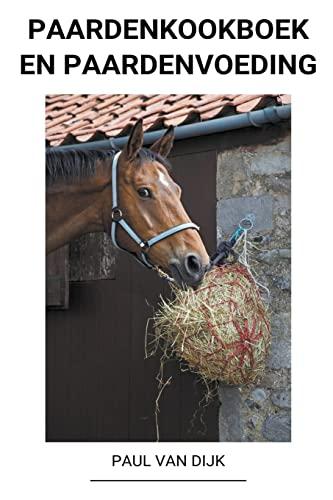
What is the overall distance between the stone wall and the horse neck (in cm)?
67

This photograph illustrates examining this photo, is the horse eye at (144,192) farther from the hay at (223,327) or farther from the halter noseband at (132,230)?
the hay at (223,327)

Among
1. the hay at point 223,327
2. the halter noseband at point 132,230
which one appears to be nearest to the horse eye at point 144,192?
the halter noseband at point 132,230

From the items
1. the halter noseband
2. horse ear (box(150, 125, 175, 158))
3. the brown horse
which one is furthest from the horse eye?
horse ear (box(150, 125, 175, 158))

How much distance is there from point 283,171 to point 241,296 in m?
0.66

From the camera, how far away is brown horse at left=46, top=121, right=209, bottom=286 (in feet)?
11.2

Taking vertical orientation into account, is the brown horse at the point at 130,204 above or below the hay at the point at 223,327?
above

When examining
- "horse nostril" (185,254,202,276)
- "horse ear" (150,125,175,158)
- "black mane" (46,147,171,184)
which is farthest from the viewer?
"horse ear" (150,125,175,158)

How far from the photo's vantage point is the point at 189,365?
370cm

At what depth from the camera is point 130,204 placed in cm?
352

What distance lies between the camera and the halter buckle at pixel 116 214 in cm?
354

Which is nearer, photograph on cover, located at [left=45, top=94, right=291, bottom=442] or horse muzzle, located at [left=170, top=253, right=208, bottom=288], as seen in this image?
horse muzzle, located at [left=170, top=253, right=208, bottom=288]

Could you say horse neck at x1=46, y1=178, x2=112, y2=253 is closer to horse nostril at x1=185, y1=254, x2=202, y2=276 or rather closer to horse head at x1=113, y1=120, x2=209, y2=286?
horse head at x1=113, y1=120, x2=209, y2=286

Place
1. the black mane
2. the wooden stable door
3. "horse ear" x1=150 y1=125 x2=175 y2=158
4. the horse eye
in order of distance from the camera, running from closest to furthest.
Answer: the horse eye, the black mane, "horse ear" x1=150 y1=125 x2=175 y2=158, the wooden stable door

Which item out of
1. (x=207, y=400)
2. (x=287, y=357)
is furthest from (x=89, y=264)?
(x=287, y=357)
